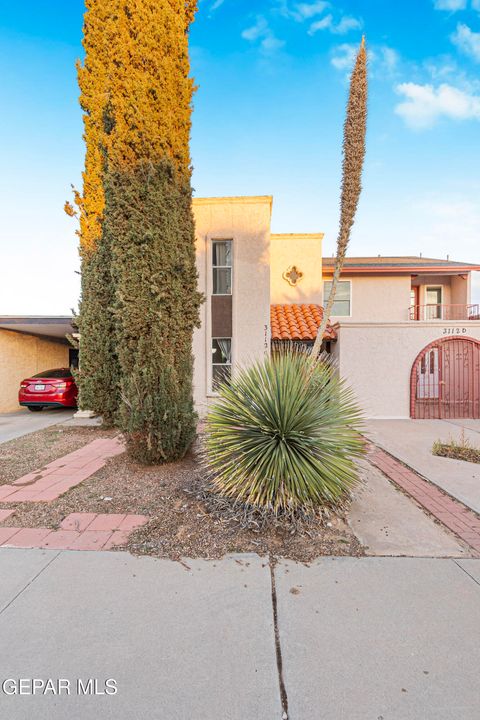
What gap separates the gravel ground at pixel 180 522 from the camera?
323 centimetres

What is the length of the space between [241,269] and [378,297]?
6.96m

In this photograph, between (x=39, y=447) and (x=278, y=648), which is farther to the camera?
(x=39, y=447)

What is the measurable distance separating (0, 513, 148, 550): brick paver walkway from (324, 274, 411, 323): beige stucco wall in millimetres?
12401

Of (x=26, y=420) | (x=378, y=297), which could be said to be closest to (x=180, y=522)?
(x=26, y=420)

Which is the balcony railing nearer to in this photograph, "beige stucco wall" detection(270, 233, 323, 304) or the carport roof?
"beige stucco wall" detection(270, 233, 323, 304)

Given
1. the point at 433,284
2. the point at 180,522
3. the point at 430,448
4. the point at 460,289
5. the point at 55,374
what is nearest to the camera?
the point at 180,522

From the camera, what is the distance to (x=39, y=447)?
739cm

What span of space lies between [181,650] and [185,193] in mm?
5820

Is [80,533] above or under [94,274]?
under

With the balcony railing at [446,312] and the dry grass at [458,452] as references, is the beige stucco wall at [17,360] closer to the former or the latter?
the dry grass at [458,452]

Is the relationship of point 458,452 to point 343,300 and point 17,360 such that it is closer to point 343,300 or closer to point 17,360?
point 343,300

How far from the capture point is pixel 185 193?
18.4ft

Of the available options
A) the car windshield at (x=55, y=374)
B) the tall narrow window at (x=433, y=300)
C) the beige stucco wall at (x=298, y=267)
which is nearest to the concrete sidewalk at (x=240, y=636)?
the car windshield at (x=55, y=374)

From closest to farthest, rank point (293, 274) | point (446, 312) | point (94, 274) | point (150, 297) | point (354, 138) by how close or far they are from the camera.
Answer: point (354, 138), point (150, 297), point (94, 274), point (293, 274), point (446, 312)
